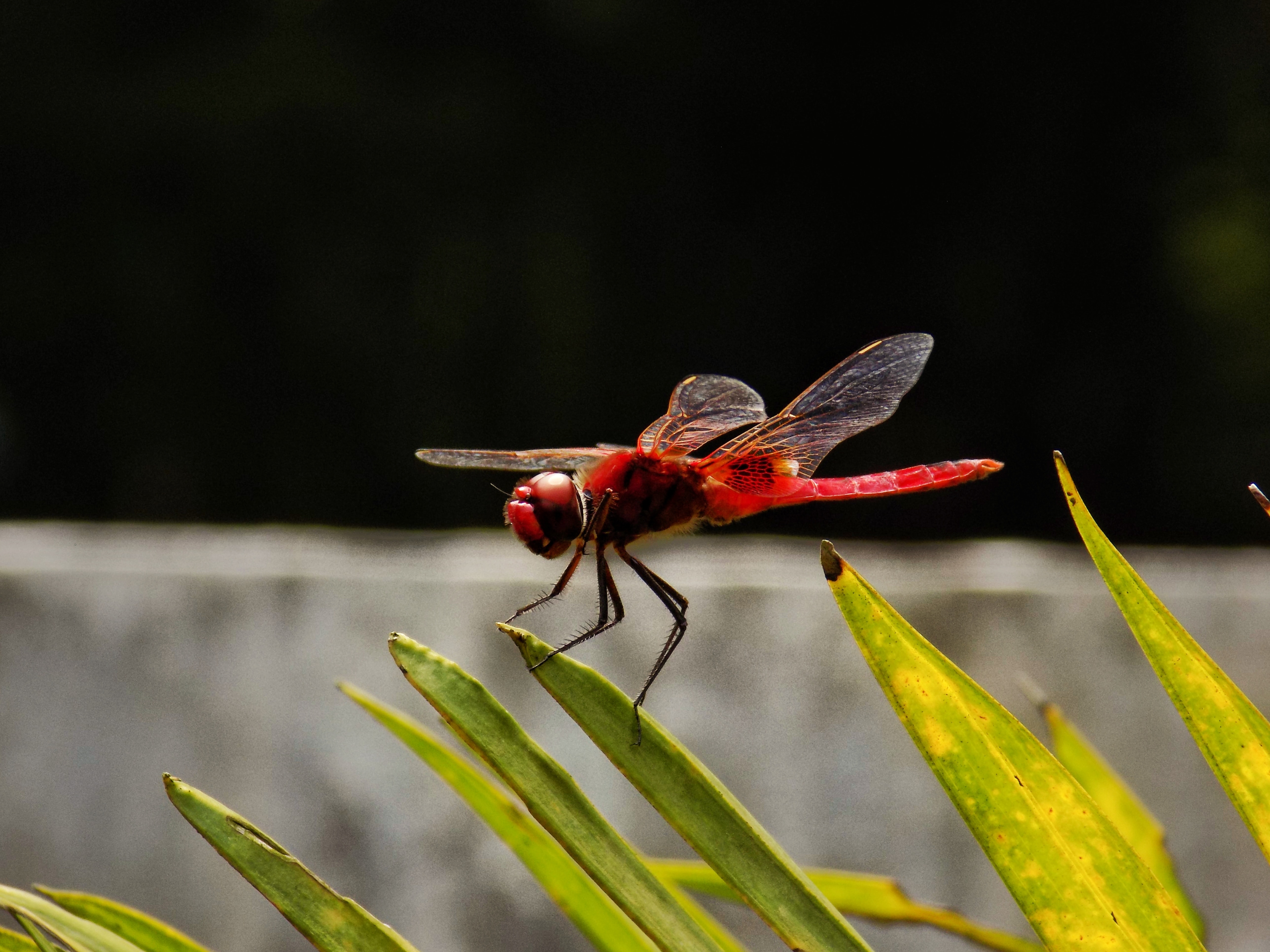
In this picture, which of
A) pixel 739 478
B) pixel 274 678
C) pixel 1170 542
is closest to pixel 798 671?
pixel 739 478

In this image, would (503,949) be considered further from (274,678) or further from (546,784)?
(546,784)

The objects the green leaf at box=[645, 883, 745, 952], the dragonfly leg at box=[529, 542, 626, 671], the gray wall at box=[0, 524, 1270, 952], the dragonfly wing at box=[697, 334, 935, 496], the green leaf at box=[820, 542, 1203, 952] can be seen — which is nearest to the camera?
the green leaf at box=[820, 542, 1203, 952]

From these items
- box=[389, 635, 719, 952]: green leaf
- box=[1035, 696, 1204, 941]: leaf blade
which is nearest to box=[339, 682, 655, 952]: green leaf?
box=[389, 635, 719, 952]: green leaf

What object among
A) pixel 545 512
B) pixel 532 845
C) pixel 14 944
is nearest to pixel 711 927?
pixel 532 845

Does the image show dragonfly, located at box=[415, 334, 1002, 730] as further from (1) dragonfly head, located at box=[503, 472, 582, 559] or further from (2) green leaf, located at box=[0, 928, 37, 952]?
(2) green leaf, located at box=[0, 928, 37, 952]

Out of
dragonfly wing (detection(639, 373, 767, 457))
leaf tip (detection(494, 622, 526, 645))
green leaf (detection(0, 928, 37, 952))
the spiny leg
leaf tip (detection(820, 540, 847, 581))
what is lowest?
green leaf (detection(0, 928, 37, 952))

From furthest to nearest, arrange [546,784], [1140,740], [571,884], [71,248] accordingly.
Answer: [71,248], [1140,740], [571,884], [546,784]
